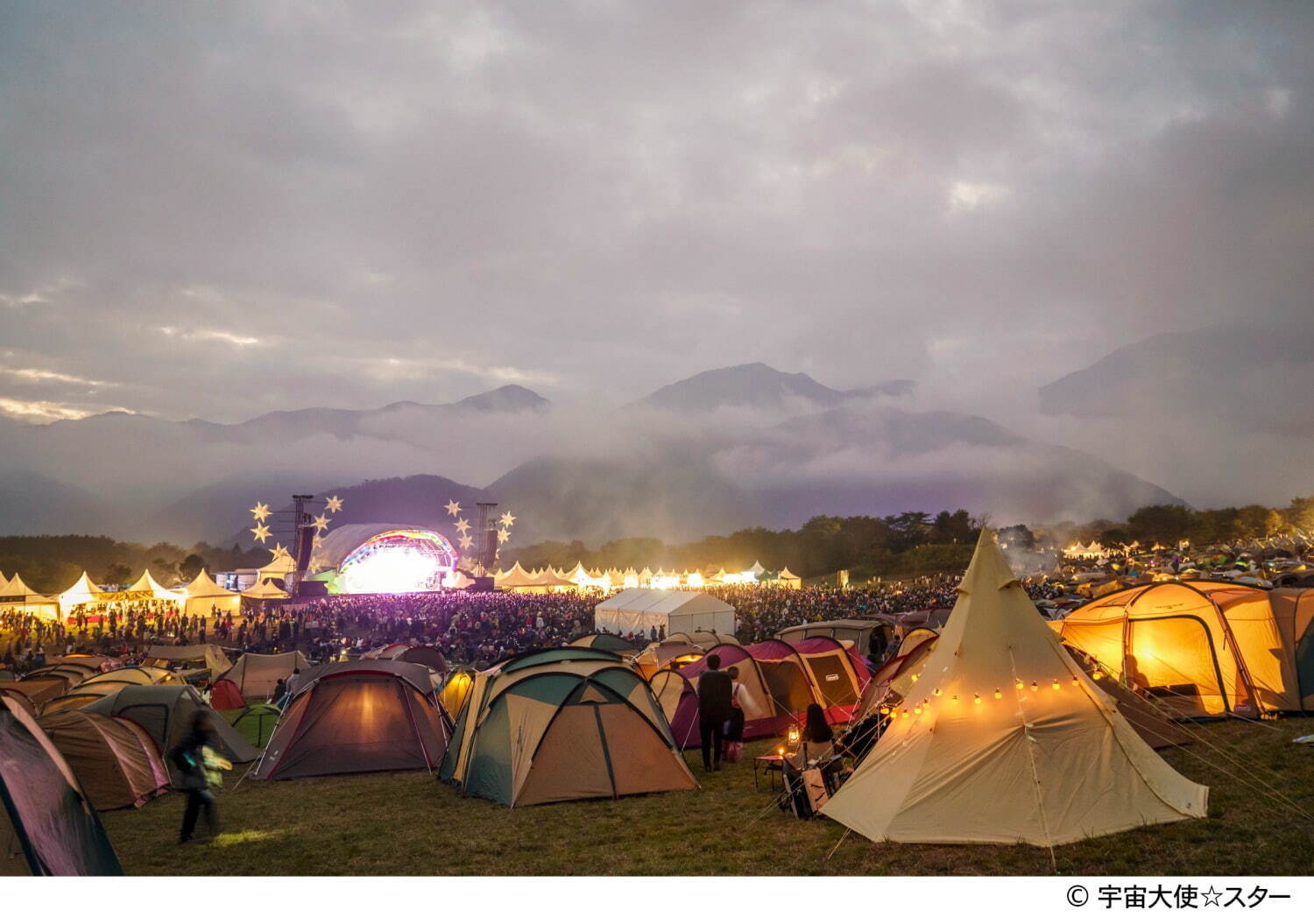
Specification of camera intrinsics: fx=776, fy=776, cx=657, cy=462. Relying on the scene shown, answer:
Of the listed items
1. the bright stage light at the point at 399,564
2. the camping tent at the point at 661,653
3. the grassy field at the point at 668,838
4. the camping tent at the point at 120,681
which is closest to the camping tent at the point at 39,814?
the grassy field at the point at 668,838

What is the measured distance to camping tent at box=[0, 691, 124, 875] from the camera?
4633 millimetres

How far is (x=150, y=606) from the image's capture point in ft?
138

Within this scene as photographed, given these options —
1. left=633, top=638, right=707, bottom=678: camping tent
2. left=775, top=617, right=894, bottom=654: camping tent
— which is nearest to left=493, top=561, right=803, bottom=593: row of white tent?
left=775, top=617, right=894, bottom=654: camping tent

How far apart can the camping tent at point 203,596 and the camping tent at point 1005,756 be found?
44.0 m

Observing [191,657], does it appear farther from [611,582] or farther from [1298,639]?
[611,582]

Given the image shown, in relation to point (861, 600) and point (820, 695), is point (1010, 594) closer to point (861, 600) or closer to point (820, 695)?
point (820, 695)

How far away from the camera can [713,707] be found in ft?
32.3

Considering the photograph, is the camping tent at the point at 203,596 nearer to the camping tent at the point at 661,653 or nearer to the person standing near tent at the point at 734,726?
the camping tent at the point at 661,653

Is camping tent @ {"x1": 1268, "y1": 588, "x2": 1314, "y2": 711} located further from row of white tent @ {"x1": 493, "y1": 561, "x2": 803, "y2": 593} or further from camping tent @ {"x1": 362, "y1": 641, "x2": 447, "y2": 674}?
row of white tent @ {"x1": 493, "y1": 561, "x2": 803, "y2": 593}

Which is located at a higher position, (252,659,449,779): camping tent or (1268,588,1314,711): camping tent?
(1268,588,1314,711): camping tent

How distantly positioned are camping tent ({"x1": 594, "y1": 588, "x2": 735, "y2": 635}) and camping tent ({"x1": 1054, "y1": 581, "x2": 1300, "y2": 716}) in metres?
19.0

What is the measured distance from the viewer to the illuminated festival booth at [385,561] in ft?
193

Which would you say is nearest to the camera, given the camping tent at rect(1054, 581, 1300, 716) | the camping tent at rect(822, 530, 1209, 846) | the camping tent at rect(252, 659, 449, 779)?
the camping tent at rect(822, 530, 1209, 846)
